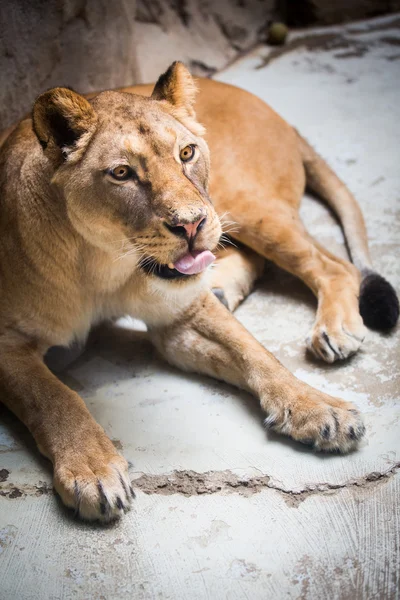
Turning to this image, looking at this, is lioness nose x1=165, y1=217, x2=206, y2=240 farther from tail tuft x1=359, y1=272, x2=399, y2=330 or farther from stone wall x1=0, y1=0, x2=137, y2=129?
stone wall x1=0, y1=0, x2=137, y2=129

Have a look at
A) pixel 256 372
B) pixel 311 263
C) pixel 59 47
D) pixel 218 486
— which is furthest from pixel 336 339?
pixel 59 47

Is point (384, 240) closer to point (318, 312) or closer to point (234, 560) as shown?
point (318, 312)

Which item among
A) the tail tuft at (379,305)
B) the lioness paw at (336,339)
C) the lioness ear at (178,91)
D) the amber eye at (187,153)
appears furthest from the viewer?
the tail tuft at (379,305)

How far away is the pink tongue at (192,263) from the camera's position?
1895 millimetres

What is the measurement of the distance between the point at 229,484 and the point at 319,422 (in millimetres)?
302

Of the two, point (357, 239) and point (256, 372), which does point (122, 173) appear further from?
point (357, 239)

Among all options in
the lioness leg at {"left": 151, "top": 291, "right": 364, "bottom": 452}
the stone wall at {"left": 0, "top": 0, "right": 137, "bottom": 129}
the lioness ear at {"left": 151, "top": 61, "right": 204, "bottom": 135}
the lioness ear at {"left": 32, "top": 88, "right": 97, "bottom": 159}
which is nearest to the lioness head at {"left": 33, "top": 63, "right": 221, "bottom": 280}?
the lioness ear at {"left": 32, "top": 88, "right": 97, "bottom": 159}

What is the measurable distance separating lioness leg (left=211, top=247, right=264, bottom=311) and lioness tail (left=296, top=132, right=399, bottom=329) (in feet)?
1.32

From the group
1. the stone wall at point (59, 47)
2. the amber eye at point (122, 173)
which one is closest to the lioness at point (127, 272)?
the amber eye at point (122, 173)

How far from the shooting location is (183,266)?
1.90 metres

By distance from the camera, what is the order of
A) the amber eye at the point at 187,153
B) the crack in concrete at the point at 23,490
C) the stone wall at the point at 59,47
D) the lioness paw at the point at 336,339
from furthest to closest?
the stone wall at the point at 59,47, the lioness paw at the point at 336,339, the amber eye at the point at 187,153, the crack in concrete at the point at 23,490

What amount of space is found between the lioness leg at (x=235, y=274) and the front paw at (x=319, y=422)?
70 cm

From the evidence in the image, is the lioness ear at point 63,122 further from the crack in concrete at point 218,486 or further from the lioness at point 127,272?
the crack in concrete at point 218,486

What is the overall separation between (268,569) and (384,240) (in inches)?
67.6
